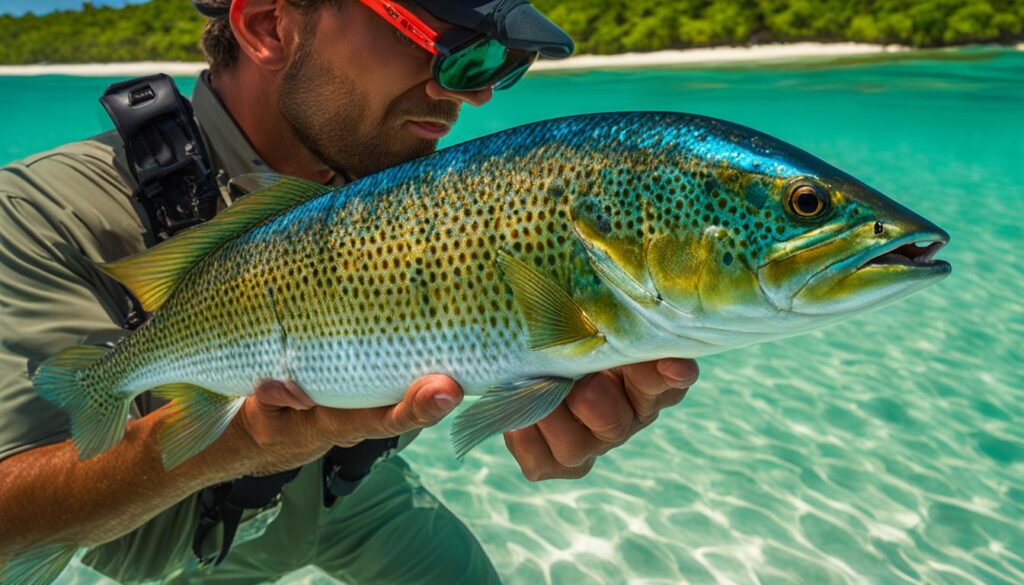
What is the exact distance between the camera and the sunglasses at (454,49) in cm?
215

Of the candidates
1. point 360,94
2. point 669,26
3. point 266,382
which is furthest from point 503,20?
point 669,26

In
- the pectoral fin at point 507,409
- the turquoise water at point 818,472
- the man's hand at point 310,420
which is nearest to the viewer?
the pectoral fin at point 507,409

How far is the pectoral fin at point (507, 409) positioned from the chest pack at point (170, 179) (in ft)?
3.03

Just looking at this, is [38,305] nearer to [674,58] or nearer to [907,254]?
[907,254]

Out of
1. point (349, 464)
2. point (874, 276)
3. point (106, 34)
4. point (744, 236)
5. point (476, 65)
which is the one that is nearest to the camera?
point (874, 276)

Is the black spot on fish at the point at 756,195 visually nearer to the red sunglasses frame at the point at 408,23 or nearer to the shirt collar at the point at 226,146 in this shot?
the red sunglasses frame at the point at 408,23

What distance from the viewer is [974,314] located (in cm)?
709

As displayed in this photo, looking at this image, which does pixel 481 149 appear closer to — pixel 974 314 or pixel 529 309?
pixel 529 309

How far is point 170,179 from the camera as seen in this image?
2.14 metres

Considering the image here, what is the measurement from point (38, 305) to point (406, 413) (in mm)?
1075

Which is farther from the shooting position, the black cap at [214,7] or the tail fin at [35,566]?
the black cap at [214,7]

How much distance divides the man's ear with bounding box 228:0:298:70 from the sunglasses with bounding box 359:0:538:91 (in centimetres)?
34

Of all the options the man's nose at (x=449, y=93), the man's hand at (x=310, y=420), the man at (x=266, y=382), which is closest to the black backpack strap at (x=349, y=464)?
the man at (x=266, y=382)

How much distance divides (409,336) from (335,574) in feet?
5.99
